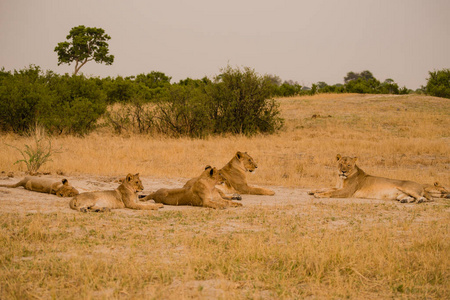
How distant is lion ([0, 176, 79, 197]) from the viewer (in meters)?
9.65

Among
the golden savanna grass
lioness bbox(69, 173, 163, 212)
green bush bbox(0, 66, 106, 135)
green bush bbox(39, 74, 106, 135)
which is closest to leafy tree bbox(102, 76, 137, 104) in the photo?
green bush bbox(39, 74, 106, 135)

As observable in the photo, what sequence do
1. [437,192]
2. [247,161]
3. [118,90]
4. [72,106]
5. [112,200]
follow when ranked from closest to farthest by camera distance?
[112,200]
[437,192]
[247,161]
[72,106]
[118,90]

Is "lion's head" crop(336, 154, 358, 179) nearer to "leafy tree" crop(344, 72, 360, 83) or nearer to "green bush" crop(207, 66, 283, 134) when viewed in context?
"green bush" crop(207, 66, 283, 134)

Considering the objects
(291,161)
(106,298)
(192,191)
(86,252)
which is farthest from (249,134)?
(106,298)

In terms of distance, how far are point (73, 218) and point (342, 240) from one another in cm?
398

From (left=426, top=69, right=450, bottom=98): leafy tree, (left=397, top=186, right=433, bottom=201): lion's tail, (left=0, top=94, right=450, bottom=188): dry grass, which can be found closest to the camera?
(left=397, top=186, right=433, bottom=201): lion's tail

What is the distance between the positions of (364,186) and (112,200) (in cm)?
514

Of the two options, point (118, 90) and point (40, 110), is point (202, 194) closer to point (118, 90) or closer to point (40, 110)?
point (40, 110)

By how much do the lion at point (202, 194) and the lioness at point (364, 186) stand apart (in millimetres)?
2380

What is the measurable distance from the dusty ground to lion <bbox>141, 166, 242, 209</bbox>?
0.16 m

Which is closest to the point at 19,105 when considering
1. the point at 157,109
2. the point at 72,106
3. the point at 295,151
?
the point at 72,106

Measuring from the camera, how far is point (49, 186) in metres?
9.92

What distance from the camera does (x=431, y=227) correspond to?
296 inches

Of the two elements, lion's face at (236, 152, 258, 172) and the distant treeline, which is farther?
the distant treeline
